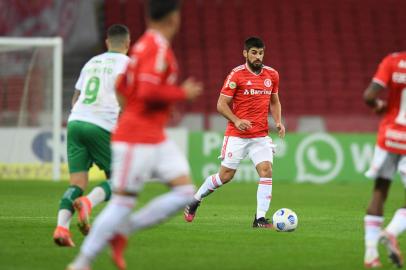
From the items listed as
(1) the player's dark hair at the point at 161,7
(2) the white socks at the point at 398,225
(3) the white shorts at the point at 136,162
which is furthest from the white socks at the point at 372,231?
(1) the player's dark hair at the point at 161,7

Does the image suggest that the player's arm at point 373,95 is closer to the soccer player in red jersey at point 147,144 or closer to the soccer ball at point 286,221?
the soccer player in red jersey at point 147,144

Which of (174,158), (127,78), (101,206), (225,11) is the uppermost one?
(225,11)

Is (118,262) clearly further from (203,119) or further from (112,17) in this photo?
(112,17)

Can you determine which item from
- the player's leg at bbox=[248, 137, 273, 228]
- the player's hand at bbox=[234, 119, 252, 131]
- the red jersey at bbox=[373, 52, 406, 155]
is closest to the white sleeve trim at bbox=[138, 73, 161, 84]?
the red jersey at bbox=[373, 52, 406, 155]

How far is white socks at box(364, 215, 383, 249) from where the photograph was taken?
800cm

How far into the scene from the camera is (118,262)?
7.22 m

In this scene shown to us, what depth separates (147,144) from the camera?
22.7 ft

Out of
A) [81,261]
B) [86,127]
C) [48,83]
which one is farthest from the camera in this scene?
[48,83]

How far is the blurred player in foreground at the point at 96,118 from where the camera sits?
9.61m

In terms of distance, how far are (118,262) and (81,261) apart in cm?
56

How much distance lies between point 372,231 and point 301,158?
50.9 ft

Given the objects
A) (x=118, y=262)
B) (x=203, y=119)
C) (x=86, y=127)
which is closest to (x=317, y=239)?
(x=86, y=127)

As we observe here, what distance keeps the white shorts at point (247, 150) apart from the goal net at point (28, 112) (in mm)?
10586

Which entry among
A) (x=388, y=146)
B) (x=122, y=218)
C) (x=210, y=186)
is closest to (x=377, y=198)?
(x=388, y=146)
